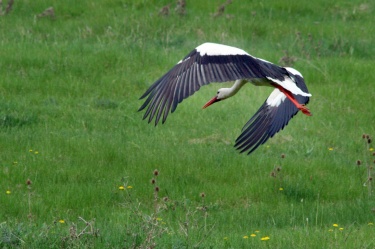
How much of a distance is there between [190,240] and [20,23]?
24.9 ft

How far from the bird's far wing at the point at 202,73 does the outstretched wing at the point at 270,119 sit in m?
0.56

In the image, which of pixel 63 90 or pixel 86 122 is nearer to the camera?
pixel 86 122

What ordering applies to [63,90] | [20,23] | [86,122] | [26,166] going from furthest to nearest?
[20,23] → [63,90] → [86,122] → [26,166]

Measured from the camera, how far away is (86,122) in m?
9.48

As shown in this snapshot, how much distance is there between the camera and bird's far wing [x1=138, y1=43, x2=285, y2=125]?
6781mm

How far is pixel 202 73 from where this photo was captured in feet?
23.0

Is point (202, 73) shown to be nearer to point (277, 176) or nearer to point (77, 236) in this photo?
point (277, 176)

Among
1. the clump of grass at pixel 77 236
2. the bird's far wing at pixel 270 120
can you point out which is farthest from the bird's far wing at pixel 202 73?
the clump of grass at pixel 77 236

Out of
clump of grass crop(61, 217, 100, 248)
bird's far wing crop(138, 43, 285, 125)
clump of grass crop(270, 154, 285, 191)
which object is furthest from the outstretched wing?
clump of grass crop(61, 217, 100, 248)

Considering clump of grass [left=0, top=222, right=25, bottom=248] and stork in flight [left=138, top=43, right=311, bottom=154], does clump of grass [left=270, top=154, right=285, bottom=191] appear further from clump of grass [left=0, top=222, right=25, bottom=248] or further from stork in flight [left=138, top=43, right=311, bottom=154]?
clump of grass [left=0, top=222, right=25, bottom=248]

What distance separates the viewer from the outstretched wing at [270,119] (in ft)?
26.0

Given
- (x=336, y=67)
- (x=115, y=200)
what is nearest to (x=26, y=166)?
(x=115, y=200)

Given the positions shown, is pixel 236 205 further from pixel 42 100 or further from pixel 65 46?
pixel 65 46

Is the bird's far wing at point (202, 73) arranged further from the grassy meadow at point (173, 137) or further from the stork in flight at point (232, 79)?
the grassy meadow at point (173, 137)
